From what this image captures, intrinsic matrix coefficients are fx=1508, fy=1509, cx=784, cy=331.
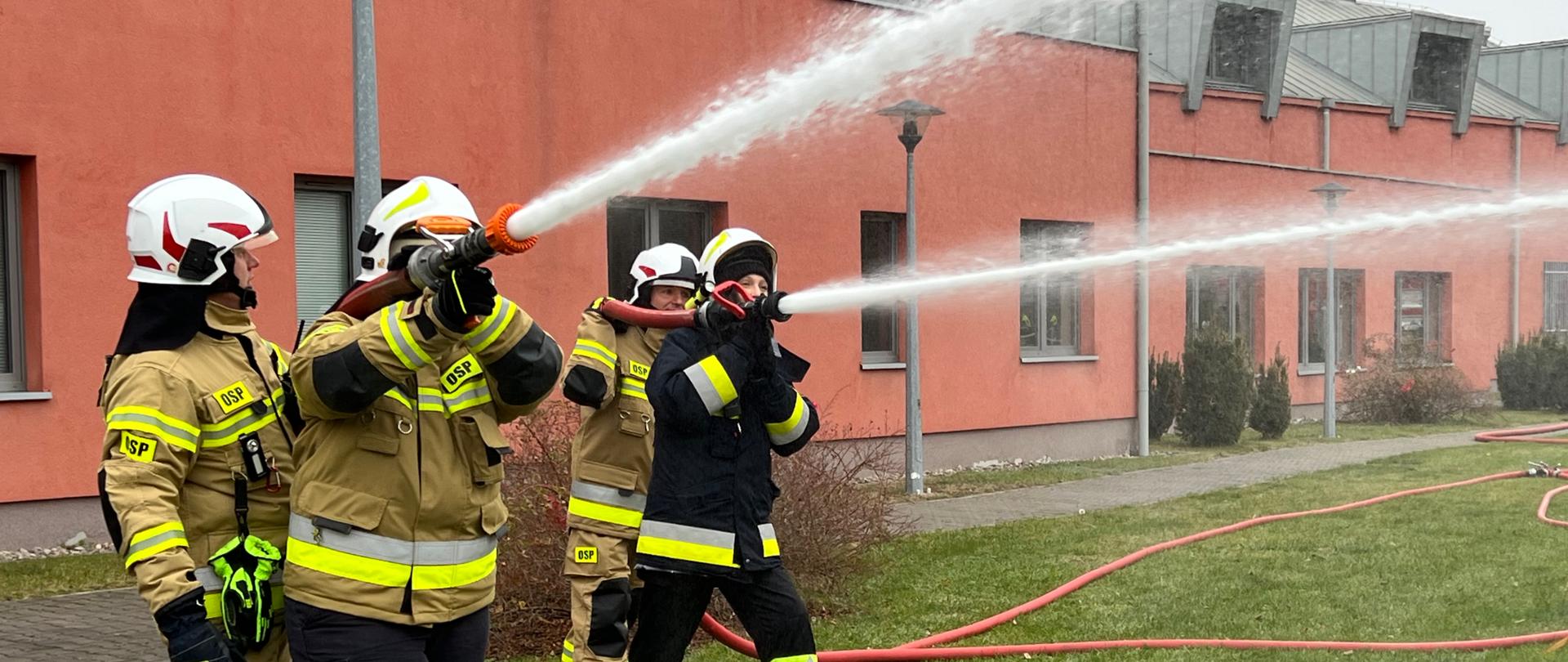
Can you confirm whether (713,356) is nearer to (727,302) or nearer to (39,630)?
(727,302)

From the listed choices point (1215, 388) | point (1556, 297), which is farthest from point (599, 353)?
point (1556, 297)

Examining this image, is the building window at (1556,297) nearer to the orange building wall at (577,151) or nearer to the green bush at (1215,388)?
the orange building wall at (577,151)

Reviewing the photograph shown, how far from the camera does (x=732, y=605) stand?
15.7ft

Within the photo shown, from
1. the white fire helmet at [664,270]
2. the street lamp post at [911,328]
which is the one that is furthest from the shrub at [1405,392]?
the white fire helmet at [664,270]

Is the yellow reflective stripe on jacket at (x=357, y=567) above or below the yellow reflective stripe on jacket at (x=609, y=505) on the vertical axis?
above

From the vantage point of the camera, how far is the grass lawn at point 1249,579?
7227 mm

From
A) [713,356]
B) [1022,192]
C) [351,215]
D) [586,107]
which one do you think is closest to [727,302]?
[713,356]

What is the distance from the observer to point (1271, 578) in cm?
874

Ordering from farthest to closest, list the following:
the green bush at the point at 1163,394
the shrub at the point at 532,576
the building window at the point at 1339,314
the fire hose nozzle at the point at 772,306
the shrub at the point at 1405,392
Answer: the building window at the point at 1339,314, the shrub at the point at 1405,392, the green bush at the point at 1163,394, the shrub at the point at 532,576, the fire hose nozzle at the point at 772,306

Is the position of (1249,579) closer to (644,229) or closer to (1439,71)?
(644,229)

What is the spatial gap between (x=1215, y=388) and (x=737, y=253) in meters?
15.6

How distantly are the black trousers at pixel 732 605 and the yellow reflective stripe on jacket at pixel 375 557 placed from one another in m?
1.23

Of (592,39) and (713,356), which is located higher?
(592,39)

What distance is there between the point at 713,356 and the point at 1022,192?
42.6ft
